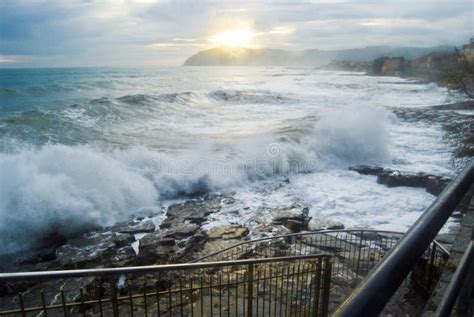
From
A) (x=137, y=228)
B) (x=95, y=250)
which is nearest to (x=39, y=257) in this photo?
(x=95, y=250)

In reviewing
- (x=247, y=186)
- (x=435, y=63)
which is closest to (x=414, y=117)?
(x=247, y=186)

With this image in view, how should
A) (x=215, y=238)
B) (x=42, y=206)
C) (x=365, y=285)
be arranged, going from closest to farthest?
(x=365, y=285) → (x=215, y=238) → (x=42, y=206)

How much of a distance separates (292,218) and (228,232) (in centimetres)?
233

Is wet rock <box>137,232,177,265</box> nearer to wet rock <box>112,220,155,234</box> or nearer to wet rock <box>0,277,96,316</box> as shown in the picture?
wet rock <box>112,220,155,234</box>

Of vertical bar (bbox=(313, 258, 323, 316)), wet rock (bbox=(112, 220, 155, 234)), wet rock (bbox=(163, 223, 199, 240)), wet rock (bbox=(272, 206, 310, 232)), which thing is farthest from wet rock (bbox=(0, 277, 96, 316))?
wet rock (bbox=(272, 206, 310, 232))

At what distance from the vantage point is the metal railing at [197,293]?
12.1ft

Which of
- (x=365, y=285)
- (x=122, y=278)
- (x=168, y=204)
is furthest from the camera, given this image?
(x=168, y=204)

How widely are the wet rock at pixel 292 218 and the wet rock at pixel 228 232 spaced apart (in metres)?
1.27

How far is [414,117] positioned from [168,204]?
85.3 ft

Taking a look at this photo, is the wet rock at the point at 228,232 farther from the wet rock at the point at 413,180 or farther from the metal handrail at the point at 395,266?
the metal handrail at the point at 395,266

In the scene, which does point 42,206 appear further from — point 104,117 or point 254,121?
point 254,121

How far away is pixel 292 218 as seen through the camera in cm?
1230

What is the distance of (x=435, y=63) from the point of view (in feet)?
291

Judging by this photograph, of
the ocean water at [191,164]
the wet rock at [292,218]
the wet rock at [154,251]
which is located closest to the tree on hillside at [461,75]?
the ocean water at [191,164]
